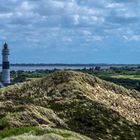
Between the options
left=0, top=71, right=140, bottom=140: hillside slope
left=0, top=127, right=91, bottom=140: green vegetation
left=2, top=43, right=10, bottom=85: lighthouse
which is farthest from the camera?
left=2, top=43, right=10, bottom=85: lighthouse

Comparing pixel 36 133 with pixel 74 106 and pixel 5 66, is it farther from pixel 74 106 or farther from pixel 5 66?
pixel 5 66

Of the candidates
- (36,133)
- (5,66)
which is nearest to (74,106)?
(36,133)

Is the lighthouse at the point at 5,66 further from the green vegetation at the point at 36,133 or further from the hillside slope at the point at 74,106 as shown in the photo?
the green vegetation at the point at 36,133

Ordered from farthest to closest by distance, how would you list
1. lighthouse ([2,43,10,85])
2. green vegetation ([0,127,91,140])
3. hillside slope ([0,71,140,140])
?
lighthouse ([2,43,10,85])
hillside slope ([0,71,140,140])
green vegetation ([0,127,91,140])

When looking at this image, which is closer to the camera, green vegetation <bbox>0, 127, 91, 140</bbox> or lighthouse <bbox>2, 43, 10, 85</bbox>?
green vegetation <bbox>0, 127, 91, 140</bbox>

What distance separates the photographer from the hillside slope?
3822cm

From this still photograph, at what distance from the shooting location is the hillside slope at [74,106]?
38219 millimetres

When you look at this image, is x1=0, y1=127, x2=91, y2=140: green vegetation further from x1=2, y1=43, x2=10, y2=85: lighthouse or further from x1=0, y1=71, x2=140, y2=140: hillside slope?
x1=2, y1=43, x2=10, y2=85: lighthouse

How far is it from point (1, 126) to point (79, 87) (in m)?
12.1

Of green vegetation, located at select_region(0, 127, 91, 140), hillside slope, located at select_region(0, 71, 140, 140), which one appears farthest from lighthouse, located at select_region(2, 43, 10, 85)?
green vegetation, located at select_region(0, 127, 91, 140)

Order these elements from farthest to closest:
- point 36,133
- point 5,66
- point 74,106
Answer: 1. point 5,66
2. point 74,106
3. point 36,133

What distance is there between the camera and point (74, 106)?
4231 cm

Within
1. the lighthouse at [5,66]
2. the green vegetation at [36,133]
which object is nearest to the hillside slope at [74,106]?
the green vegetation at [36,133]

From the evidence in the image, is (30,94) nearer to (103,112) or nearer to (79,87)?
(79,87)
